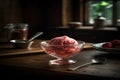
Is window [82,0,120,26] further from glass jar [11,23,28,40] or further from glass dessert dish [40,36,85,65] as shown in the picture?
glass dessert dish [40,36,85,65]

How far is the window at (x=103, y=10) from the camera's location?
3.55 metres

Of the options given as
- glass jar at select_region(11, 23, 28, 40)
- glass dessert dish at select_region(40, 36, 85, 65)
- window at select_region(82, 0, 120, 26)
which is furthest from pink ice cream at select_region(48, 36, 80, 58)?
window at select_region(82, 0, 120, 26)

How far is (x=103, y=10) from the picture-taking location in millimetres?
3701

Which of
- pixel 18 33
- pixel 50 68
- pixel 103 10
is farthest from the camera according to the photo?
pixel 103 10

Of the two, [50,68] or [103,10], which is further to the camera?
[103,10]

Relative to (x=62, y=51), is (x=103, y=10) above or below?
above

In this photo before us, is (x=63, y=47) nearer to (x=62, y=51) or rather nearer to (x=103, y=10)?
(x=62, y=51)

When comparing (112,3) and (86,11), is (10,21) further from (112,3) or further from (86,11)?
(112,3)

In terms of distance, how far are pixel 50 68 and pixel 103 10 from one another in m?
2.52

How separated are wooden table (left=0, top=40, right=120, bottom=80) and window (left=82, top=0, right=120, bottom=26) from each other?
6.35ft

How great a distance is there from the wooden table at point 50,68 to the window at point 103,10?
194 centimetres

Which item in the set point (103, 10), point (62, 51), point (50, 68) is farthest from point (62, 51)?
point (103, 10)

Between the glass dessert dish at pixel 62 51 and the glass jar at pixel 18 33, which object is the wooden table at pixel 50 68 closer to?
the glass dessert dish at pixel 62 51

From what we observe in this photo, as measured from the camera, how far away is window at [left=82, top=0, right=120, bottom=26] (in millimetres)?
3547
